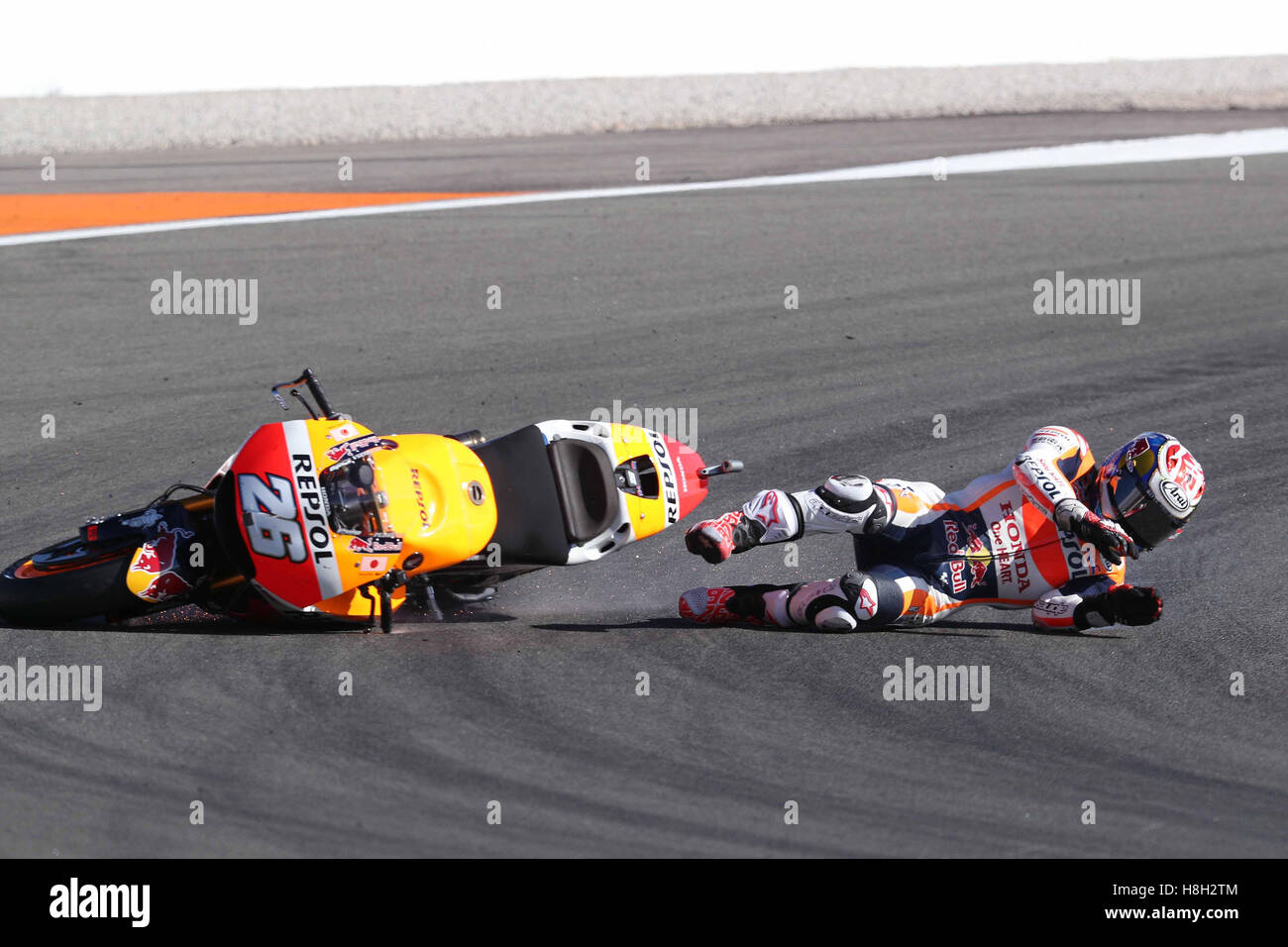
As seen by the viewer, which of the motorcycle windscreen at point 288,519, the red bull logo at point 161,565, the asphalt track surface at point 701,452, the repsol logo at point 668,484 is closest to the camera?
the asphalt track surface at point 701,452

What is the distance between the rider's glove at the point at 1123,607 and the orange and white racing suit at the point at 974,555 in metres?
0.03

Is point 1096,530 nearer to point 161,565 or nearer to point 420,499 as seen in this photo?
point 420,499

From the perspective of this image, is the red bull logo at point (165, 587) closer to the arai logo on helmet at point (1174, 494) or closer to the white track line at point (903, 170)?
the arai logo on helmet at point (1174, 494)

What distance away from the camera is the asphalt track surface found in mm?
5113

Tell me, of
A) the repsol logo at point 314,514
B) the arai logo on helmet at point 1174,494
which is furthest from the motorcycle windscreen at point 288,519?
the arai logo on helmet at point 1174,494

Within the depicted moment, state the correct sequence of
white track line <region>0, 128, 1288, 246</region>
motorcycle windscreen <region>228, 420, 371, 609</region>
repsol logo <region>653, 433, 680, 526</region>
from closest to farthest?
motorcycle windscreen <region>228, 420, 371, 609</region>, repsol logo <region>653, 433, 680, 526</region>, white track line <region>0, 128, 1288, 246</region>

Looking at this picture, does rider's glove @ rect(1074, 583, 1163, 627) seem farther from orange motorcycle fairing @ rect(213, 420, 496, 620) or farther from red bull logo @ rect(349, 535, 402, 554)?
red bull logo @ rect(349, 535, 402, 554)

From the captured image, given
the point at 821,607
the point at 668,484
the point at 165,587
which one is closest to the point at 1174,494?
the point at 821,607

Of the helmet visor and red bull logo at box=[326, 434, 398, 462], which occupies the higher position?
red bull logo at box=[326, 434, 398, 462]

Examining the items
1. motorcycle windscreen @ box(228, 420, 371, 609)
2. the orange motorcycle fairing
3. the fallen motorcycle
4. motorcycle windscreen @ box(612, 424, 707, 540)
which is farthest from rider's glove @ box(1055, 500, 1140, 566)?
motorcycle windscreen @ box(228, 420, 371, 609)

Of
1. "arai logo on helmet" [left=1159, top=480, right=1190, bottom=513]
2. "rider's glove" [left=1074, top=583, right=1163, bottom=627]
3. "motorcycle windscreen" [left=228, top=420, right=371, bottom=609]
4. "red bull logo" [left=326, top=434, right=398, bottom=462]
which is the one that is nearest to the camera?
"motorcycle windscreen" [left=228, top=420, right=371, bottom=609]

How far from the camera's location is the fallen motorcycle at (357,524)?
5.79 m

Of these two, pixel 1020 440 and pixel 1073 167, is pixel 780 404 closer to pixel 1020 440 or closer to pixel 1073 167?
pixel 1020 440
